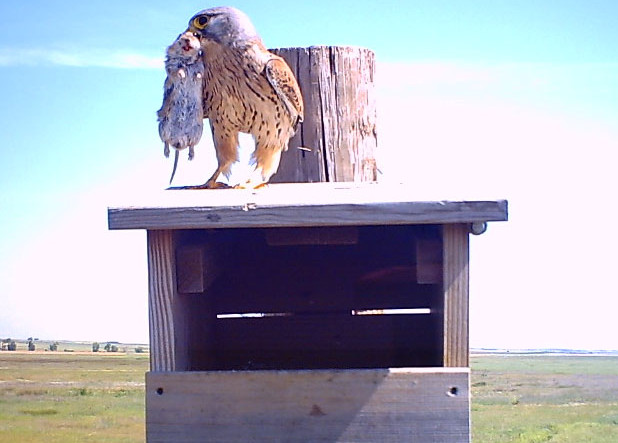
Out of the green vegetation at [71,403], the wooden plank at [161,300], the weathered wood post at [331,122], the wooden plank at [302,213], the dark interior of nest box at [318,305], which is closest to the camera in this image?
the wooden plank at [302,213]

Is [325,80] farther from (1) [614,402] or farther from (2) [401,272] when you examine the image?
(1) [614,402]

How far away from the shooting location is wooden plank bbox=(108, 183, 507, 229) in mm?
1990

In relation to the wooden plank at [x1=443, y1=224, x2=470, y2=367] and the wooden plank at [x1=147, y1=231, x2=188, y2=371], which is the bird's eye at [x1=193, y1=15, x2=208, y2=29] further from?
the wooden plank at [x1=443, y1=224, x2=470, y2=367]

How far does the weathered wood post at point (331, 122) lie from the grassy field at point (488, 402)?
20.5 feet

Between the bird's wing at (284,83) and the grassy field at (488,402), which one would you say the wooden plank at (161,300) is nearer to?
the bird's wing at (284,83)

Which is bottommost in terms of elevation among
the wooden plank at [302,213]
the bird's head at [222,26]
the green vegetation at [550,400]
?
the green vegetation at [550,400]

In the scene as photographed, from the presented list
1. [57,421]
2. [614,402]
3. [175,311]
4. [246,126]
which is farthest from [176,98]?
[614,402]

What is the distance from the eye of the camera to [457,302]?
2078 millimetres

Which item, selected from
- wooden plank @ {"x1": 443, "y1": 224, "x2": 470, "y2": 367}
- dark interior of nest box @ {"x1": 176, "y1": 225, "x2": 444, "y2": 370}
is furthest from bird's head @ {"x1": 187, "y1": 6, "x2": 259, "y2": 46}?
wooden plank @ {"x1": 443, "y1": 224, "x2": 470, "y2": 367}

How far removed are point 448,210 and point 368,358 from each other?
125 cm

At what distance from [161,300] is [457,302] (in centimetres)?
74

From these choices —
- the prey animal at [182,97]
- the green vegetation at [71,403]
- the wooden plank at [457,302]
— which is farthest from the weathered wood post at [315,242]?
the green vegetation at [71,403]

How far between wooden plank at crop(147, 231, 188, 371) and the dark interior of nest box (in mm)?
Answer: 703

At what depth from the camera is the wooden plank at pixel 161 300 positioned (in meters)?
2.10
